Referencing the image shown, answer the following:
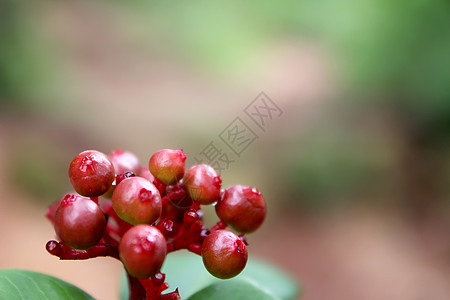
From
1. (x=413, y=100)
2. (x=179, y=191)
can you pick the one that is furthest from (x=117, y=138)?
(x=179, y=191)

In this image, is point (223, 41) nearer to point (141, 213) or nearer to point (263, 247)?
point (263, 247)

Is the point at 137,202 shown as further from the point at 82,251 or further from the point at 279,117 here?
the point at 279,117

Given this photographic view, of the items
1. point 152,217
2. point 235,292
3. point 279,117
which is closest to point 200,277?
point 235,292

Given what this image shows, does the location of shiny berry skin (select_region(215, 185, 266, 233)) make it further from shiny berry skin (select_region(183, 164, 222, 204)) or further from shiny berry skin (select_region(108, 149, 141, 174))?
shiny berry skin (select_region(108, 149, 141, 174))

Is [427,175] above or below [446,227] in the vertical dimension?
above

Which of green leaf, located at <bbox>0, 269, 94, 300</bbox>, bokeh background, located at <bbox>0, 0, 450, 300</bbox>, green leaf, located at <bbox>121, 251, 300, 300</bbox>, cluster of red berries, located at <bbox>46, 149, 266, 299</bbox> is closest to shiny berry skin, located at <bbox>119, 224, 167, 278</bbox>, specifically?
cluster of red berries, located at <bbox>46, 149, 266, 299</bbox>

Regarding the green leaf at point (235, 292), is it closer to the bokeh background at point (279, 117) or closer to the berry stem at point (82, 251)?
the berry stem at point (82, 251)
